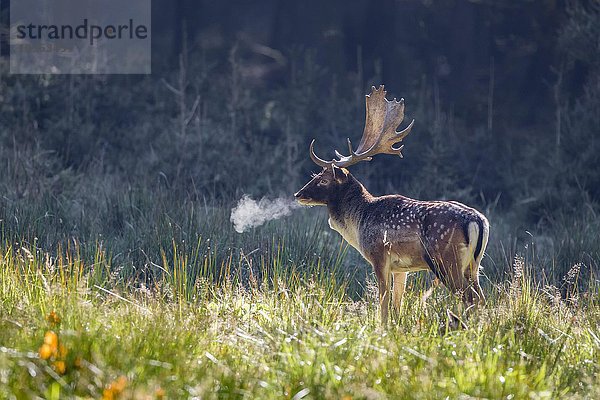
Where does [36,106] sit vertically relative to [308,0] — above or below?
below

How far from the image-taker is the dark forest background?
16.1m

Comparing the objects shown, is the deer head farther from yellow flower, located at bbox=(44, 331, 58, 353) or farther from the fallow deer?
yellow flower, located at bbox=(44, 331, 58, 353)

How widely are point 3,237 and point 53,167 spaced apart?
6115 millimetres

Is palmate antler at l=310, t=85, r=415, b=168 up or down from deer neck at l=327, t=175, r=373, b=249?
up

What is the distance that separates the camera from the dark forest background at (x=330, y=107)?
16.1 metres

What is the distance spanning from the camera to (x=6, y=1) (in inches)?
766

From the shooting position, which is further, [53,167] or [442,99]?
[442,99]

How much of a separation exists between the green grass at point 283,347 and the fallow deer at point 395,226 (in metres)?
0.25

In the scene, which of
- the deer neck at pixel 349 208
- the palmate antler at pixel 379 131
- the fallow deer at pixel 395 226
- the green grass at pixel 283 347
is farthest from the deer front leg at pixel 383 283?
the palmate antler at pixel 379 131

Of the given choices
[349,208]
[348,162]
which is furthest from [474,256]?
[348,162]

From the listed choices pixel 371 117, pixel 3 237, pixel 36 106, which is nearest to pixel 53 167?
pixel 36 106

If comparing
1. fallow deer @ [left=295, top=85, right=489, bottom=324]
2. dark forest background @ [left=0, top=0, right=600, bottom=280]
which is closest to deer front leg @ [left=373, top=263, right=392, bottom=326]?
fallow deer @ [left=295, top=85, right=489, bottom=324]

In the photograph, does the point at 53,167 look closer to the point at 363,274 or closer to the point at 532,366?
the point at 363,274

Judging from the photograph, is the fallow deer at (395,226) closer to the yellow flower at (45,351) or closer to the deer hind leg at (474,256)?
the deer hind leg at (474,256)
